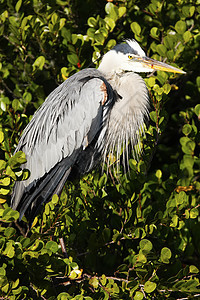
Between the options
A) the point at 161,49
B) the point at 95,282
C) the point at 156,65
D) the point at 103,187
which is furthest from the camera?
the point at 161,49

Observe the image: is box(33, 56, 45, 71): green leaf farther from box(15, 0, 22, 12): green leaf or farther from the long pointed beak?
the long pointed beak

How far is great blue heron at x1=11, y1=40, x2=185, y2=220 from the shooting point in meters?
3.24

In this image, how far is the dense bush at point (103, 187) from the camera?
245cm

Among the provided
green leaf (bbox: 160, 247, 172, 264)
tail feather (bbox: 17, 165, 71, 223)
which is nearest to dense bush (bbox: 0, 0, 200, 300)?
green leaf (bbox: 160, 247, 172, 264)

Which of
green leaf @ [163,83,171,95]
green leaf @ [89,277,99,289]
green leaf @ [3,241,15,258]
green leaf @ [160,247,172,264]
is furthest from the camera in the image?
green leaf @ [163,83,171,95]

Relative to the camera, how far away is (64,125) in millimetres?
3330

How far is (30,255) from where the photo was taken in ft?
7.48

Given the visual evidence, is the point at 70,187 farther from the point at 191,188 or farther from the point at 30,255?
the point at 30,255

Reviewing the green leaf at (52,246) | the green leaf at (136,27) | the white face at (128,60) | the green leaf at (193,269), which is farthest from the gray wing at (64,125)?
the green leaf at (193,269)

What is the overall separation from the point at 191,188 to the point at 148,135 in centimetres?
46

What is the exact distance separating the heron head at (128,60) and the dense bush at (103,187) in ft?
0.30

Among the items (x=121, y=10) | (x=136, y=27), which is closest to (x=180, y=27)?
(x=136, y=27)

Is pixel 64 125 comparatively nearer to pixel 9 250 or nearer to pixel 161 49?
A: pixel 161 49

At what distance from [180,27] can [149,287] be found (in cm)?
178
